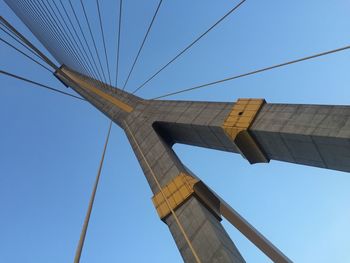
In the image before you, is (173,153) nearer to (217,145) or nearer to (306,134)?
(217,145)

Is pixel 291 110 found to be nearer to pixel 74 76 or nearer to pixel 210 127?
pixel 210 127

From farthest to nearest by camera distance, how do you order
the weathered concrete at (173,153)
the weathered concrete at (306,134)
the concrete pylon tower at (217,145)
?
1. the weathered concrete at (173,153)
2. the concrete pylon tower at (217,145)
3. the weathered concrete at (306,134)

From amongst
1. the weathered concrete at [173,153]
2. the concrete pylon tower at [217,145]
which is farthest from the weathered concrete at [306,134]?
the weathered concrete at [173,153]

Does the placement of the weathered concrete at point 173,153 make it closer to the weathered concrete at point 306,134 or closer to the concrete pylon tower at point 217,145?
the concrete pylon tower at point 217,145

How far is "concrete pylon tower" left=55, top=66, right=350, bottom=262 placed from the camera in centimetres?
959

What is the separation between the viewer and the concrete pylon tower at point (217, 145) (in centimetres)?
959

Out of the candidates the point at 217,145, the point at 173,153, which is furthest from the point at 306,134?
the point at 173,153

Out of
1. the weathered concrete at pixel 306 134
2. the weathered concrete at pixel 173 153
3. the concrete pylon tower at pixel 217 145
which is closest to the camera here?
the weathered concrete at pixel 306 134

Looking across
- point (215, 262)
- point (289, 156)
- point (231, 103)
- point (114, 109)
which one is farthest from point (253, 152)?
point (114, 109)

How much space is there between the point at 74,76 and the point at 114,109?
12364 mm

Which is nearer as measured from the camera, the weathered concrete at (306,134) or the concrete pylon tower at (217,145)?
the weathered concrete at (306,134)

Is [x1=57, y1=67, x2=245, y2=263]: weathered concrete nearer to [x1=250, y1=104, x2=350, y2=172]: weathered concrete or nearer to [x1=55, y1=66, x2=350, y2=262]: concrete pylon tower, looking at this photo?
[x1=55, y1=66, x2=350, y2=262]: concrete pylon tower

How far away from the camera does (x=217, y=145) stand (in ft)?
43.9

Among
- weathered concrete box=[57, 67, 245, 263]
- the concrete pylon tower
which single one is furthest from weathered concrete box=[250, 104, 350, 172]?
weathered concrete box=[57, 67, 245, 263]
